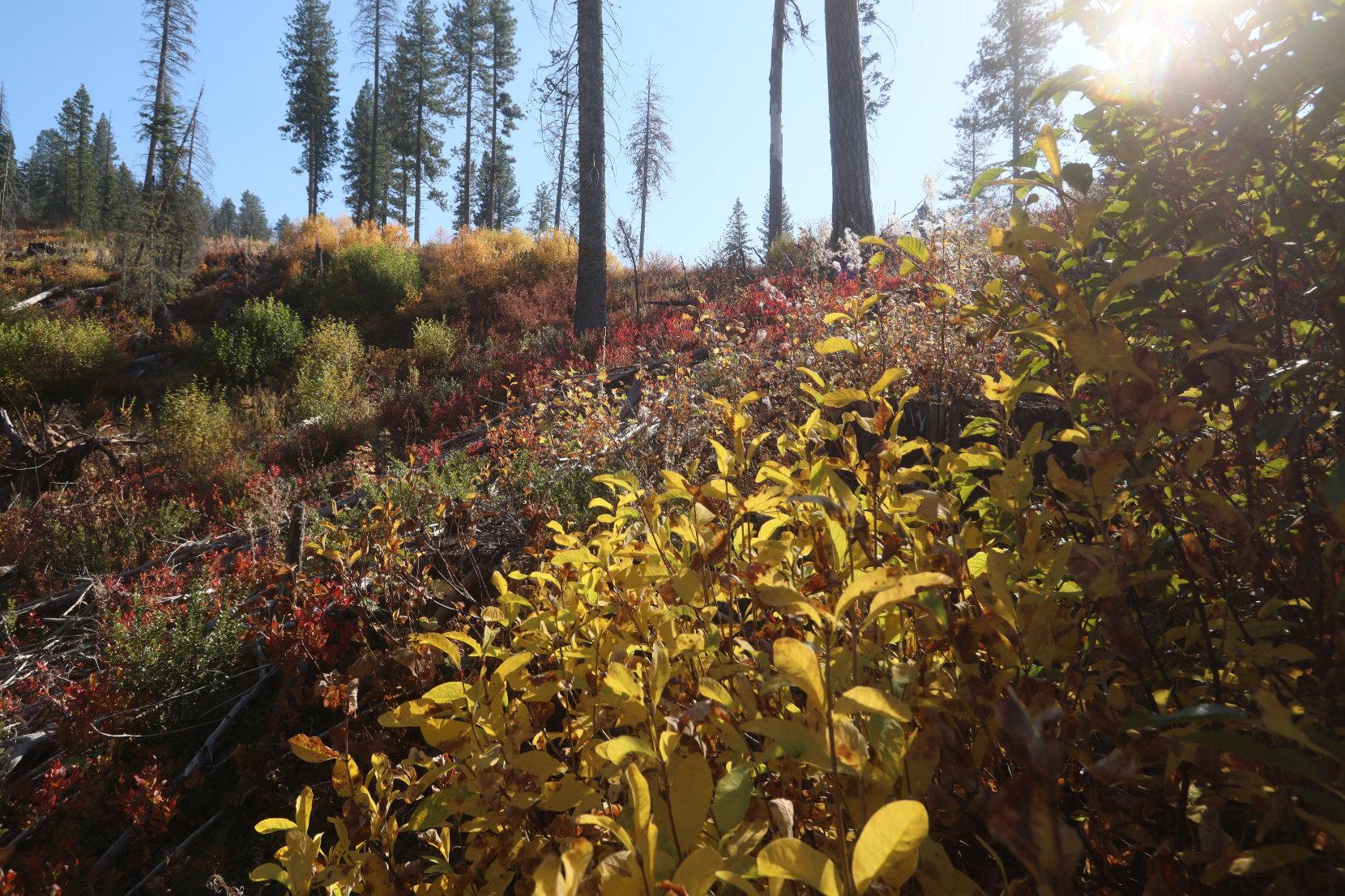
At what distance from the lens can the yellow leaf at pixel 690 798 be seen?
0.72 metres

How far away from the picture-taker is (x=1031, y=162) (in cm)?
102

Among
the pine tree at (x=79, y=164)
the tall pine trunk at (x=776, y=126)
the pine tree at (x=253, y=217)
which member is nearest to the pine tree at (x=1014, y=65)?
the tall pine trunk at (x=776, y=126)

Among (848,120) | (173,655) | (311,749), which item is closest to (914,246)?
(311,749)

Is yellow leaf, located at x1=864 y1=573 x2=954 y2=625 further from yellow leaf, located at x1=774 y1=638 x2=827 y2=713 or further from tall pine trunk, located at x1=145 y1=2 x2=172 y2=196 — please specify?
A: tall pine trunk, located at x1=145 y1=2 x2=172 y2=196

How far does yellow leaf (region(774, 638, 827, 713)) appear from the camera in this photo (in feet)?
1.93

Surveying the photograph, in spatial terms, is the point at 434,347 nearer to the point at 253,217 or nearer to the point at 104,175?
the point at 104,175

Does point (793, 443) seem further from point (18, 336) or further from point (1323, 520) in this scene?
point (18, 336)

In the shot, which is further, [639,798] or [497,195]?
[497,195]

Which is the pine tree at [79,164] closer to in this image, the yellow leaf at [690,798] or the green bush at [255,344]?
the green bush at [255,344]

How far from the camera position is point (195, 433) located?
6906 millimetres

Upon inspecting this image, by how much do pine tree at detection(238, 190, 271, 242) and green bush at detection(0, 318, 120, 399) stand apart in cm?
5285

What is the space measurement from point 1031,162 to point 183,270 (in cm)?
1948

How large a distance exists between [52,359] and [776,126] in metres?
13.3

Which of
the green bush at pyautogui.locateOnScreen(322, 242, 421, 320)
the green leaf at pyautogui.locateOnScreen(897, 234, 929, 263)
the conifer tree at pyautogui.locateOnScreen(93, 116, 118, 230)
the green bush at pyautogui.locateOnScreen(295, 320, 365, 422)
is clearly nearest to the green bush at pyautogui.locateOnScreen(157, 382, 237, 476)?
the green bush at pyautogui.locateOnScreen(295, 320, 365, 422)
